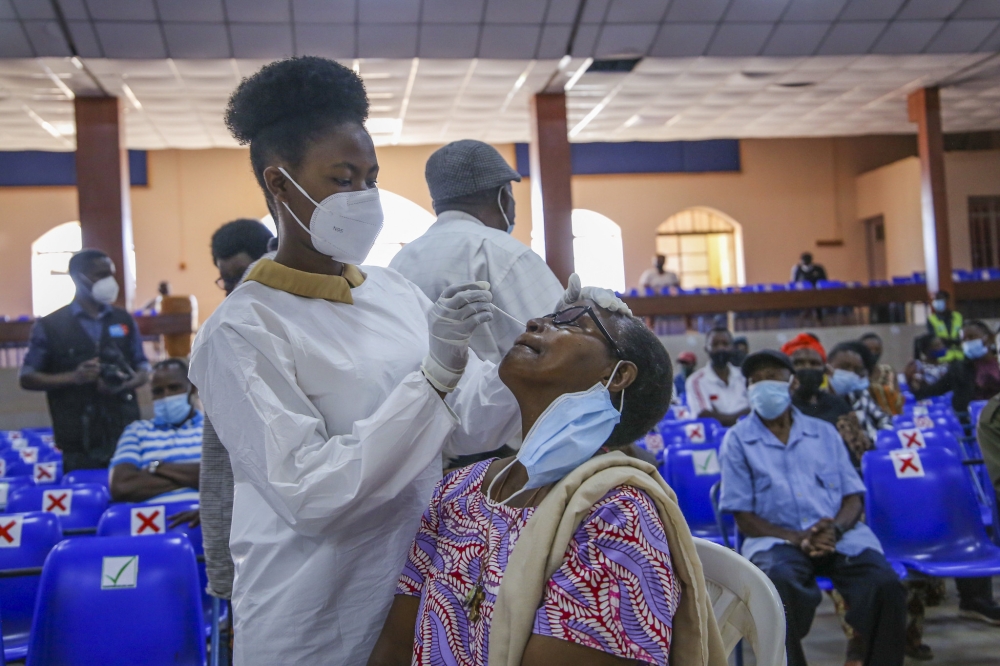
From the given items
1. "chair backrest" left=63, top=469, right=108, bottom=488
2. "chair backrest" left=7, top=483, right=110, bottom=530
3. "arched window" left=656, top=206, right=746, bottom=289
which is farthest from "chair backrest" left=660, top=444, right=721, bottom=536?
"arched window" left=656, top=206, right=746, bottom=289

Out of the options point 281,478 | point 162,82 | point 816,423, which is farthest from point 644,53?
point 281,478

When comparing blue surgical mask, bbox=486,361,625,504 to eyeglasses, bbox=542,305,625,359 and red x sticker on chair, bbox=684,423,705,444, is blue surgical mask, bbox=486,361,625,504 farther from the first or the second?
red x sticker on chair, bbox=684,423,705,444

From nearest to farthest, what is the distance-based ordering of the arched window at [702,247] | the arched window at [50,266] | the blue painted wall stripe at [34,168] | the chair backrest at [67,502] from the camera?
1. the chair backrest at [67,502]
2. the blue painted wall stripe at [34,168]
3. the arched window at [50,266]
4. the arched window at [702,247]

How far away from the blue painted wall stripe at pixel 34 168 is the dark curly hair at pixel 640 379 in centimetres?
1509

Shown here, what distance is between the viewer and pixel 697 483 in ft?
13.7

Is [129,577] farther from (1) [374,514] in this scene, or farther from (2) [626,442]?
(2) [626,442]

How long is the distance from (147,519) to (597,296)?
2158 mm

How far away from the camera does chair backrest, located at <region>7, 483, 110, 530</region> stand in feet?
11.7

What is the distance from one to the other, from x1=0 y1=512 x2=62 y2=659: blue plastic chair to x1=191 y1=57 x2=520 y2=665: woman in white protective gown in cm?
192

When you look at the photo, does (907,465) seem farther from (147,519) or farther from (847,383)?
(147,519)

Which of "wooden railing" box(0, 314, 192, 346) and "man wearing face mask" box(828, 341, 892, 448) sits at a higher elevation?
"wooden railing" box(0, 314, 192, 346)

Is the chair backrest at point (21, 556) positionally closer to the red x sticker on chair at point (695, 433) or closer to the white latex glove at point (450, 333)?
the white latex glove at point (450, 333)

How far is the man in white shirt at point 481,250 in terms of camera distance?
6.47 feet

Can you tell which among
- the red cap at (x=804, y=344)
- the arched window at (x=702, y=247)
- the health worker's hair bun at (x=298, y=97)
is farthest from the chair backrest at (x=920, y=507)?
the arched window at (x=702, y=247)
